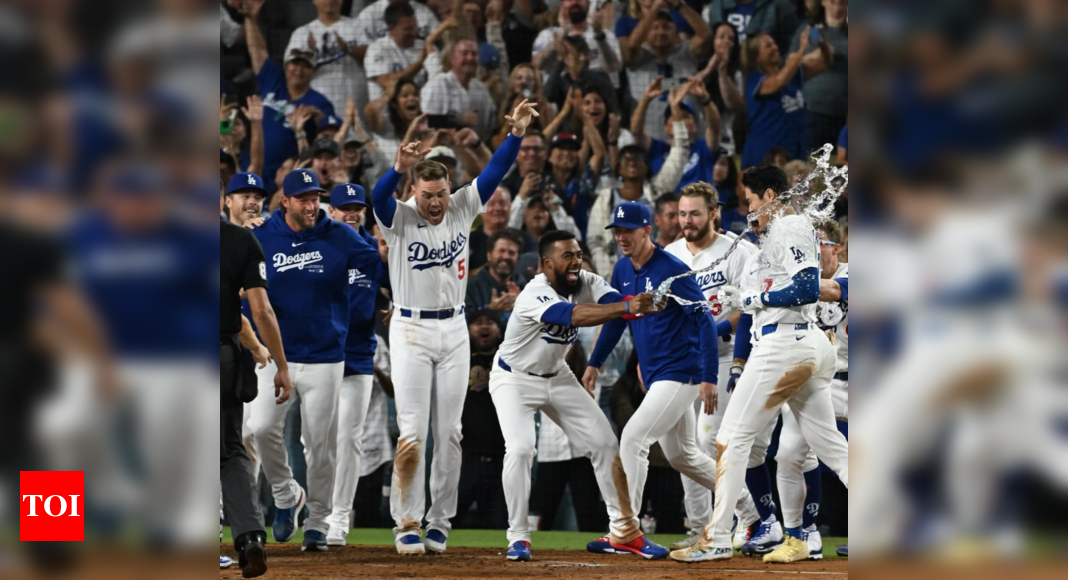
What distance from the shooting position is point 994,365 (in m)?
1.14

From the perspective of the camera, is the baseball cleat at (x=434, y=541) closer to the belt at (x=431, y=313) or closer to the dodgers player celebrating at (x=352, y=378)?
the dodgers player celebrating at (x=352, y=378)

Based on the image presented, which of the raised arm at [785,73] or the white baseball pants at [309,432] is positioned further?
the raised arm at [785,73]

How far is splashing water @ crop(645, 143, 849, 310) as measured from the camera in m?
5.94

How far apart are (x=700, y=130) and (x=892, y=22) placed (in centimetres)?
775

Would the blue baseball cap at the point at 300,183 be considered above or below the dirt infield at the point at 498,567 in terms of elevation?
above

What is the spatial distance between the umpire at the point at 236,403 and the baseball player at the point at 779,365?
8.22 ft

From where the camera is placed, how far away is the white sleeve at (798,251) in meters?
5.39

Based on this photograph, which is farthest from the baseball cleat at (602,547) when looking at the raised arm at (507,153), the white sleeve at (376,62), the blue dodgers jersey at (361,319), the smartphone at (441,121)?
the white sleeve at (376,62)

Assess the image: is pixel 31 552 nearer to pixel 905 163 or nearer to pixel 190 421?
pixel 190 421

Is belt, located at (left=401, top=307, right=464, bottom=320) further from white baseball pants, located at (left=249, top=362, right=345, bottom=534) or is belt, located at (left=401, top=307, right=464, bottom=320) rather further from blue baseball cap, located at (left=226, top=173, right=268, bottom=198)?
blue baseball cap, located at (left=226, top=173, right=268, bottom=198)

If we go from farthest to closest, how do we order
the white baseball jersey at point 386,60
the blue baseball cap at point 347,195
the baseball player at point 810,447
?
the white baseball jersey at point 386,60 < the blue baseball cap at point 347,195 < the baseball player at point 810,447

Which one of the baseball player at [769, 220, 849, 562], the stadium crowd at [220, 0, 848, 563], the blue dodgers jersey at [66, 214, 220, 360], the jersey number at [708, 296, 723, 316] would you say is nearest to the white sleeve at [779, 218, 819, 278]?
the baseball player at [769, 220, 849, 562]

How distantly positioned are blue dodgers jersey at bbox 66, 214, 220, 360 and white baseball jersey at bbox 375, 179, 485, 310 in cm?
493

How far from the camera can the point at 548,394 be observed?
6266 millimetres
